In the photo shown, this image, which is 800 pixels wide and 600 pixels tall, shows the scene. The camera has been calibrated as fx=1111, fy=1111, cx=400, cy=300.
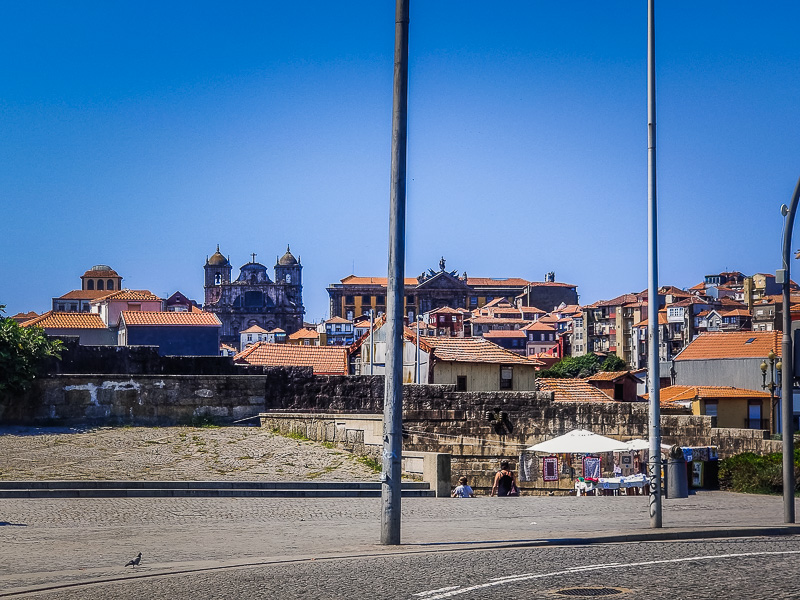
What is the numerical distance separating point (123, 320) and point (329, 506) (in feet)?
187

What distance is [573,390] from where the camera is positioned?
41875 millimetres

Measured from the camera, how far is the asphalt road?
8875 mm

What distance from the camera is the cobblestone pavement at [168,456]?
18.4 m

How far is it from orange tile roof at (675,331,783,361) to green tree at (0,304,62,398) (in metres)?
48.4

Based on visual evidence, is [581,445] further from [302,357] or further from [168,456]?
[302,357]

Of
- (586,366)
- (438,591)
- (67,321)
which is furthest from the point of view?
(586,366)

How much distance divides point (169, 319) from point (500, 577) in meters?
65.6

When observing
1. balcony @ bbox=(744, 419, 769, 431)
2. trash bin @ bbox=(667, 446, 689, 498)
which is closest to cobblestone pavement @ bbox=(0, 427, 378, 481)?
trash bin @ bbox=(667, 446, 689, 498)

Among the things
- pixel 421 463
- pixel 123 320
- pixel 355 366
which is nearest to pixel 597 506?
pixel 421 463

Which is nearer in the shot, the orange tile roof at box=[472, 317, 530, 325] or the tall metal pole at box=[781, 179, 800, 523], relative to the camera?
the tall metal pole at box=[781, 179, 800, 523]

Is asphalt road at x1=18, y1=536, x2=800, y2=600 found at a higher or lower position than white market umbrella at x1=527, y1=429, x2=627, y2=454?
lower

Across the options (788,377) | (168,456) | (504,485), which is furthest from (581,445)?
(788,377)

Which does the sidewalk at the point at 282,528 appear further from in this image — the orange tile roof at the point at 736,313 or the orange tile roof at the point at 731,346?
the orange tile roof at the point at 736,313

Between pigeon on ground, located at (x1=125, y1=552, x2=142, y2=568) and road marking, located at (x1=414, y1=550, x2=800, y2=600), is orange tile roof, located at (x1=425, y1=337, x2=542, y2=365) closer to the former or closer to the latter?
road marking, located at (x1=414, y1=550, x2=800, y2=600)
